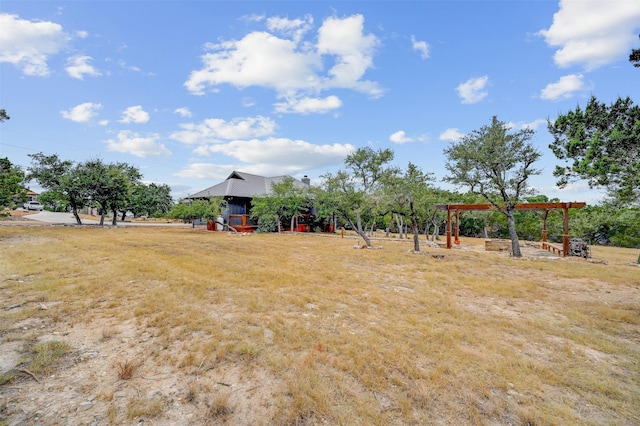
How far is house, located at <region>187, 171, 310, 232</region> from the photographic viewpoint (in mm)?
24547

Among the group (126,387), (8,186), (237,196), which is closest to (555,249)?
(126,387)

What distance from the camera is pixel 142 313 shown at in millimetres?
4723

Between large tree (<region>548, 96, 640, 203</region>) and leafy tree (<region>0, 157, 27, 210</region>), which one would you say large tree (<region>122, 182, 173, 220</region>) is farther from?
large tree (<region>548, 96, 640, 203</region>)

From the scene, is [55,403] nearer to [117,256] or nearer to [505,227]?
[117,256]

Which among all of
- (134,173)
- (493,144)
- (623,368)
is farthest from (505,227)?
(134,173)

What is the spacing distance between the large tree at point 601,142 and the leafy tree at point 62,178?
2878cm

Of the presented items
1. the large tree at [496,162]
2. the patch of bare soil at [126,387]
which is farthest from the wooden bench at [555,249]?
the patch of bare soil at [126,387]

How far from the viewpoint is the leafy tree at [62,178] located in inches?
840

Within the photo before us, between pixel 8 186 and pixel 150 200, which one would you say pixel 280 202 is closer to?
pixel 8 186

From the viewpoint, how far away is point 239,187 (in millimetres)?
26266

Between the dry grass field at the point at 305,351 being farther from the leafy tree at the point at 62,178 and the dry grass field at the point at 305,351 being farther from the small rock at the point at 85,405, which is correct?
the leafy tree at the point at 62,178

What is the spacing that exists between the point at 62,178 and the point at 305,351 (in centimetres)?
2695

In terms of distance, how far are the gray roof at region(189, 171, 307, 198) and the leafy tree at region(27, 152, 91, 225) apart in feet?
27.0

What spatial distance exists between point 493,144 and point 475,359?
42.2 feet
